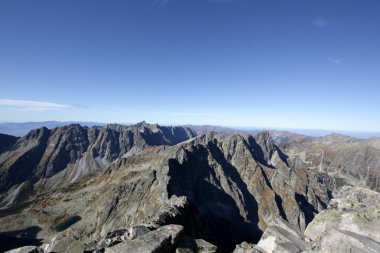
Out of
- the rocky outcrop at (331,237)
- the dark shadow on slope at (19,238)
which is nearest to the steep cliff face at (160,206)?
the dark shadow on slope at (19,238)

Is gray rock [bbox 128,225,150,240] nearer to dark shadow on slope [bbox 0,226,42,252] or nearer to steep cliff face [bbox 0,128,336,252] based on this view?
steep cliff face [bbox 0,128,336,252]

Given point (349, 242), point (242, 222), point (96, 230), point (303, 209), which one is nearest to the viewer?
point (349, 242)

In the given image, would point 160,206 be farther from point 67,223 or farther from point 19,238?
point 19,238

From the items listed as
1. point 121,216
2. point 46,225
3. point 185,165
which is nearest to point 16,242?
point 46,225

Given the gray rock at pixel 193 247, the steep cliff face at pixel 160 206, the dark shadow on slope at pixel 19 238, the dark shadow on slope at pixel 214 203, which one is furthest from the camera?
the dark shadow on slope at pixel 214 203

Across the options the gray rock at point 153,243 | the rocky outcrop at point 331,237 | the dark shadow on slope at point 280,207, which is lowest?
the dark shadow on slope at point 280,207

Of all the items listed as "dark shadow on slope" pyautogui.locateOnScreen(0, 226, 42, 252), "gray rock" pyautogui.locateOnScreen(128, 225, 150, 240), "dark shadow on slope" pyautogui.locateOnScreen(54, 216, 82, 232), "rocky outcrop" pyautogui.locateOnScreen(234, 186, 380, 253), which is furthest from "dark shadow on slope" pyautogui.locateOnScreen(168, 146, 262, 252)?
"gray rock" pyautogui.locateOnScreen(128, 225, 150, 240)

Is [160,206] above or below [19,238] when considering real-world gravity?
above

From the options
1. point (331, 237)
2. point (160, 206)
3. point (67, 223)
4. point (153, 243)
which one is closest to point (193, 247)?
point (153, 243)

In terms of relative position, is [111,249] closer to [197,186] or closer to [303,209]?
[197,186]

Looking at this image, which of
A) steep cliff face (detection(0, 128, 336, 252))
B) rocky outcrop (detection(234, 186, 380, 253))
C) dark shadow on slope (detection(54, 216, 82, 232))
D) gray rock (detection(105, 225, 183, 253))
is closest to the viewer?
gray rock (detection(105, 225, 183, 253))

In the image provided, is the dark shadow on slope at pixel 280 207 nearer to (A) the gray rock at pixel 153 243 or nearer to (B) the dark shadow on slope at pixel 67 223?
(B) the dark shadow on slope at pixel 67 223
